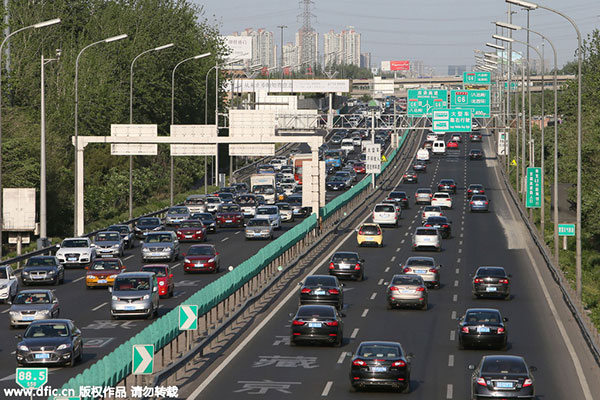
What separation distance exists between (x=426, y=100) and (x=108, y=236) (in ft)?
164

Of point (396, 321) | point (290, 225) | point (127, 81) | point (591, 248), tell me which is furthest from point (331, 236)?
point (127, 81)

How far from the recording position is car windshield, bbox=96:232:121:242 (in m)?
58.8

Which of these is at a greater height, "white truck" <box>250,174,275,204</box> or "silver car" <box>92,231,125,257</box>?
"white truck" <box>250,174,275,204</box>

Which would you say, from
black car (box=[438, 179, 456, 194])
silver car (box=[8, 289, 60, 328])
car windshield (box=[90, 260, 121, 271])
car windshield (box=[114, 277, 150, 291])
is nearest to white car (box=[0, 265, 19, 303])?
car windshield (box=[90, 260, 121, 271])

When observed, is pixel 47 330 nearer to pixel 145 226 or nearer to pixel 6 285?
pixel 6 285

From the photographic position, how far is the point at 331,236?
224 feet

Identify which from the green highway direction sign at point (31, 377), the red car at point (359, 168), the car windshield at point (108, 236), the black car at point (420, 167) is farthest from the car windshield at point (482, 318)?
the red car at point (359, 168)

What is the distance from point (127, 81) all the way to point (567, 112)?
163 ft

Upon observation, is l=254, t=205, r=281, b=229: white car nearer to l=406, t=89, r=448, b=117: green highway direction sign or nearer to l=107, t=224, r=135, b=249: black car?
l=107, t=224, r=135, b=249: black car

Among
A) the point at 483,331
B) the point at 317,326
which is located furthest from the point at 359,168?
the point at 483,331

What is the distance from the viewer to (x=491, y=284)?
44688 millimetres

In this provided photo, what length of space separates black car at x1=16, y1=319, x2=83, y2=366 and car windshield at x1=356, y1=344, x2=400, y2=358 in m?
7.71

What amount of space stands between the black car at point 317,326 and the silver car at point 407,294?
8434 millimetres

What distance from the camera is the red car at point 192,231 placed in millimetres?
65500
